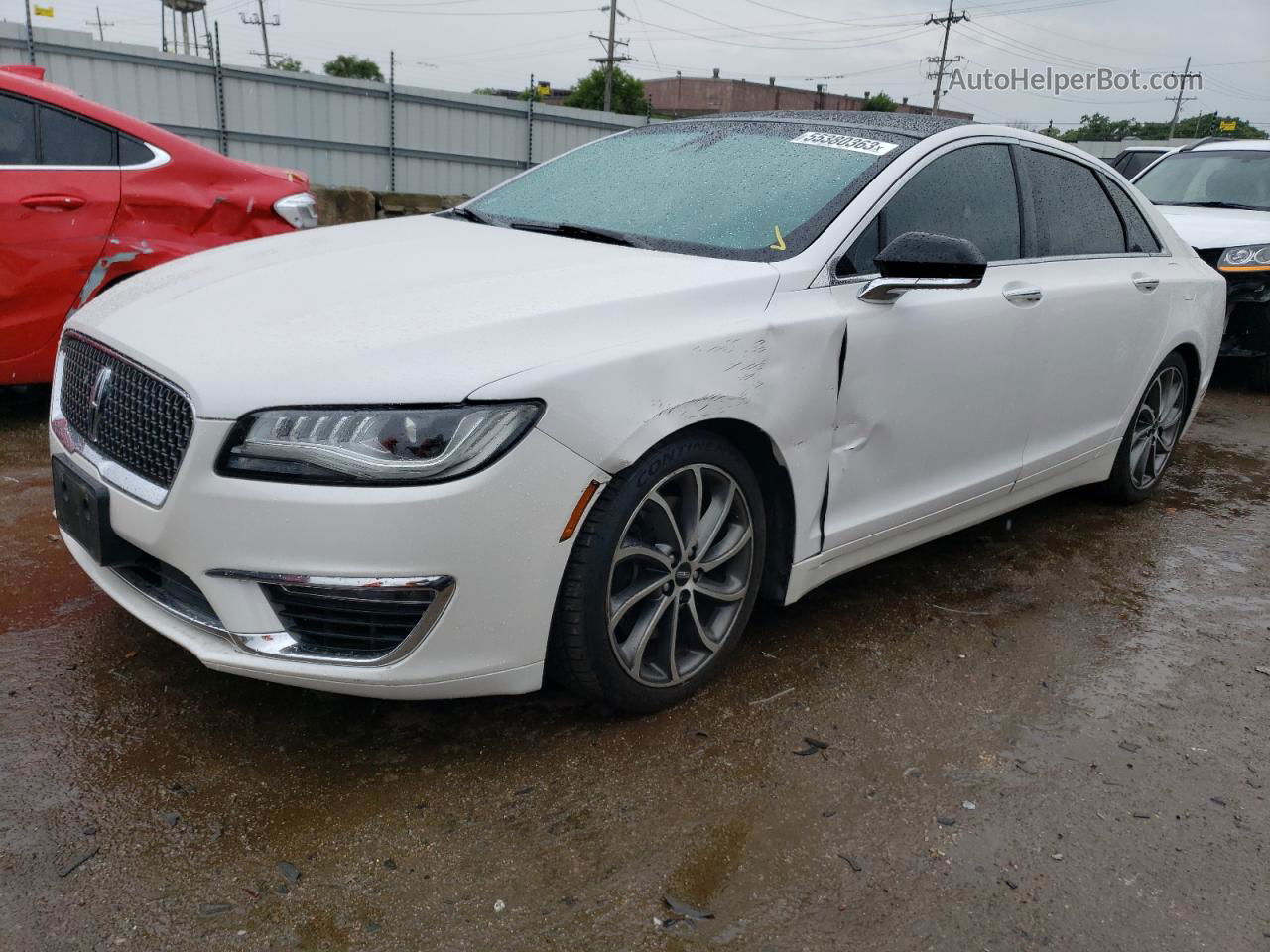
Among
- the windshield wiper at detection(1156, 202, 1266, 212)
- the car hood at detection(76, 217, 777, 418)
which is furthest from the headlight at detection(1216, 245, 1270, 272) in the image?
the car hood at detection(76, 217, 777, 418)

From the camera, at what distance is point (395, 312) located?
7.85ft

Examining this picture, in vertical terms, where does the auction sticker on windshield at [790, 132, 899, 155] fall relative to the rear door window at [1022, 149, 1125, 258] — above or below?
above

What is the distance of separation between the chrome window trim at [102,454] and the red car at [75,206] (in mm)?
1988

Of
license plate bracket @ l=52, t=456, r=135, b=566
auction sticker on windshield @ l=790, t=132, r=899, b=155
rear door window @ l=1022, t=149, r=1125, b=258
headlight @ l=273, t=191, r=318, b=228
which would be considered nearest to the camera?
license plate bracket @ l=52, t=456, r=135, b=566

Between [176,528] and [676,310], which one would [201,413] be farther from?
[676,310]

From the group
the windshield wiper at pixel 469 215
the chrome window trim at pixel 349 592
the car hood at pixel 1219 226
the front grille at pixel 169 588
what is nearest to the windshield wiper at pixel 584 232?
the windshield wiper at pixel 469 215

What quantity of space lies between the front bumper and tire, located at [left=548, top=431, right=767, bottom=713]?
0.11 meters

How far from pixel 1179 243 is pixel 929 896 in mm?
3629

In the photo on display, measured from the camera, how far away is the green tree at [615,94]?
218 feet

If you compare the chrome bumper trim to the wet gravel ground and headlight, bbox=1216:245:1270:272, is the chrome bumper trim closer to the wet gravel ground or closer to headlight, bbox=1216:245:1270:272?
the wet gravel ground

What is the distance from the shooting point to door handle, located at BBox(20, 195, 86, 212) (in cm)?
454

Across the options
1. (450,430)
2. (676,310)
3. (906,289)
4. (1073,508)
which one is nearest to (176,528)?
(450,430)

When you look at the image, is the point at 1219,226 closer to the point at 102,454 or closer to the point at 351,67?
the point at 102,454

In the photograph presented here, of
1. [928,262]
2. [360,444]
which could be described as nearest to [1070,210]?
[928,262]
